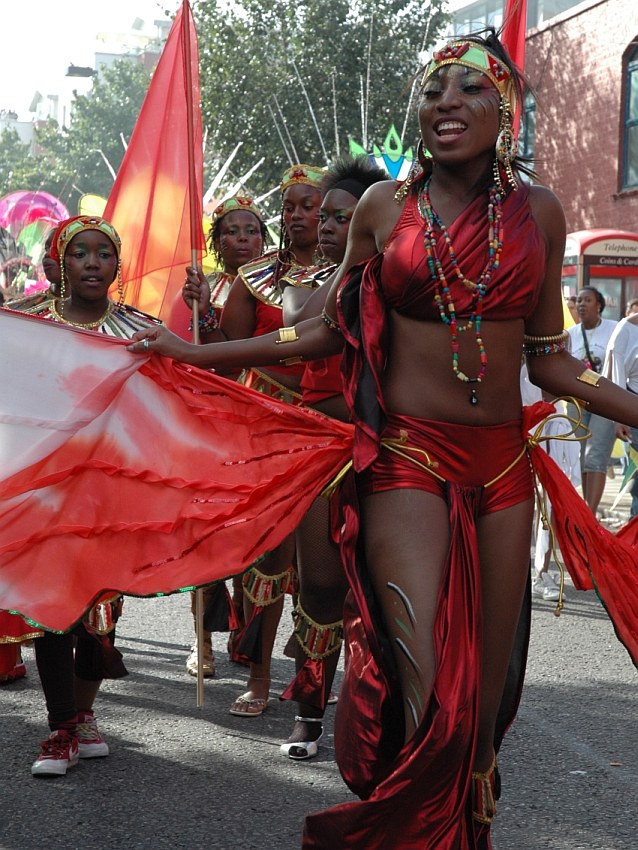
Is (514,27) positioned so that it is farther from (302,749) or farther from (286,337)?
(302,749)

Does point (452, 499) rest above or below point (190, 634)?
above

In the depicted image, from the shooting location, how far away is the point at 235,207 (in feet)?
23.5

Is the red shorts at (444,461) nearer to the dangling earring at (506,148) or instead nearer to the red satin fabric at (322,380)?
the dangling earring at (506,148)

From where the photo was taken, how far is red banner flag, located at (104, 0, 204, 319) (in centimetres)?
598

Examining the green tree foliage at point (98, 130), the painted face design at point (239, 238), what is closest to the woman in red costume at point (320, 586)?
the painted face design at point (239, 238)

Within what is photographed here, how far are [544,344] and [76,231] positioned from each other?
8.91ft

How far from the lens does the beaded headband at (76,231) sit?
5652 millimetres

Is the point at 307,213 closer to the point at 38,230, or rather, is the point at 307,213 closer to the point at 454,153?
the point at 454,153

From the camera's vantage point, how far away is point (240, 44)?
1100 inches

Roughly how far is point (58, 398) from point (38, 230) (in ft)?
63.7

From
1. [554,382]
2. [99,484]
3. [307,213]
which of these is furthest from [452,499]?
[307,213]

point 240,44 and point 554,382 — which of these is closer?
point 554,382

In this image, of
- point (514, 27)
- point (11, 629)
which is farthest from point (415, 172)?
point (11, 629)

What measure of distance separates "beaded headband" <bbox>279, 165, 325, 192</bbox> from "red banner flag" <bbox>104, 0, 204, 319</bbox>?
47cm
